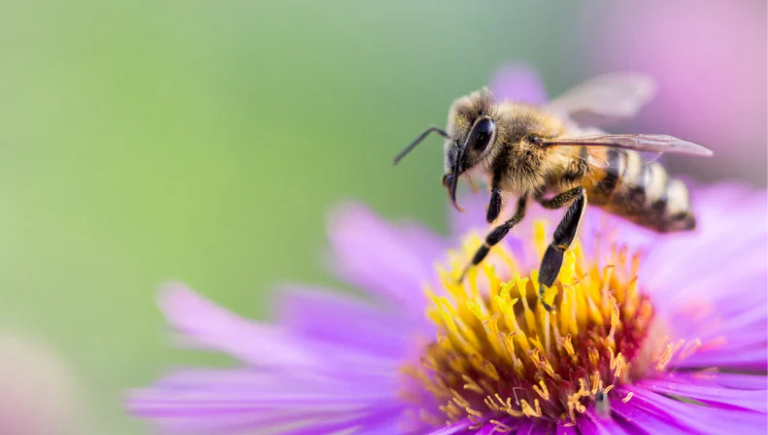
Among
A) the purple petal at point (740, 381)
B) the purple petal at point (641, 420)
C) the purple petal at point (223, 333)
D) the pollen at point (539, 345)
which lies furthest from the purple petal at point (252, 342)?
the purple petal at point (740, 381)

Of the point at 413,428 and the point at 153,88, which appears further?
the point at 153,88

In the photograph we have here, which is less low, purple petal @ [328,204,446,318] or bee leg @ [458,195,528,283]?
purple petal @ [328,204,446,318]

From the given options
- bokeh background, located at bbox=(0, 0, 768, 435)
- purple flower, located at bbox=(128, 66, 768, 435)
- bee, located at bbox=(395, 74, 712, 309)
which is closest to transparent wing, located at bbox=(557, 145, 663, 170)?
bee, located at bbox=(395, 74, 712, 309)

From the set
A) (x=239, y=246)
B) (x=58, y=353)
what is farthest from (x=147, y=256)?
(x=58, y=353)

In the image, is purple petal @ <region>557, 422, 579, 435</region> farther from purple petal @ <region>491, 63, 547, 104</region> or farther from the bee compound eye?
purple petal @ <region>491, 63, 547, 104</region>

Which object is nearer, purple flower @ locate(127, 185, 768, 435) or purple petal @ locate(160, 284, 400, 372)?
purple flower @ locate(127, 185, 768, 435)

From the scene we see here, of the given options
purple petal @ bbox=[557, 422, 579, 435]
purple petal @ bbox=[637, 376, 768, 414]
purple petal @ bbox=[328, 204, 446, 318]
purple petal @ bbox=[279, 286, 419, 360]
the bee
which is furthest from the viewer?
purple petal @ bbox=[328, 204, 446, 318]

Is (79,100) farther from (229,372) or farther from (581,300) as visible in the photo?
(581,300)
